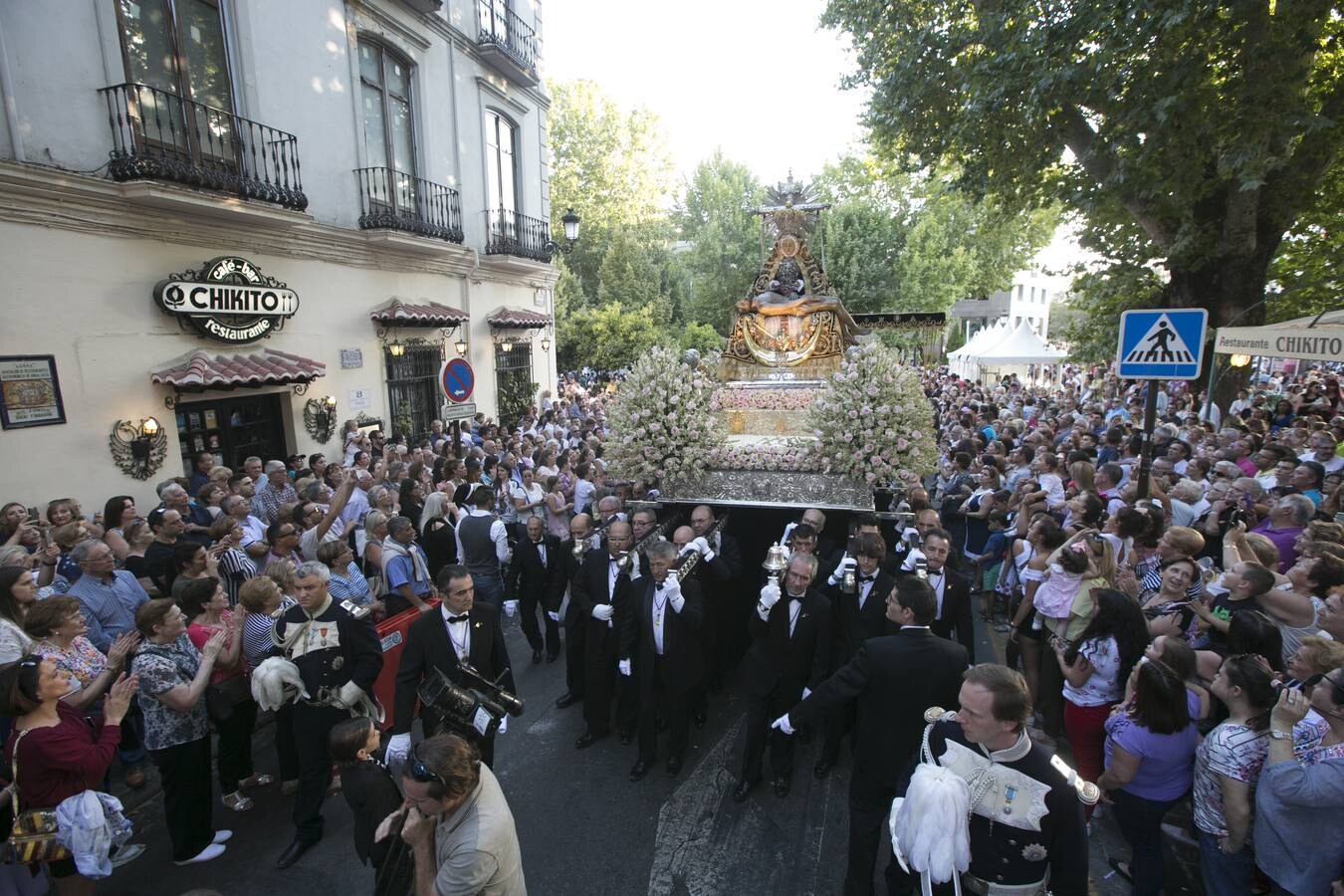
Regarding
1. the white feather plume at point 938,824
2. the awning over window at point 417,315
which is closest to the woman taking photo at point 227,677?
the white feather plume at point 938,824

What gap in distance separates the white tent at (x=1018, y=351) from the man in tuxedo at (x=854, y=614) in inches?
747

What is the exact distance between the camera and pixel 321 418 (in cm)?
1191

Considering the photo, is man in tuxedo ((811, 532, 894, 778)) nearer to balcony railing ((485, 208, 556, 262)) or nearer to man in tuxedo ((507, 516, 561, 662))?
man in tuxedo ((507, 516, 561, 662))

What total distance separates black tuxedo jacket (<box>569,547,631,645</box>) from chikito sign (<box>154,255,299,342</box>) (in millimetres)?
7613

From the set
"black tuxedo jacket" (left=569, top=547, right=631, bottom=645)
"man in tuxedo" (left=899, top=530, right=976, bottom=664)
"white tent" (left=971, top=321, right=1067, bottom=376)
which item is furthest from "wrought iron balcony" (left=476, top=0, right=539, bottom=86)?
"white tent" (left=971, top=321, right=1067, bottom=376)

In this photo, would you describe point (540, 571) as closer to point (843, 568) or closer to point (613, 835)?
point (613, 835)

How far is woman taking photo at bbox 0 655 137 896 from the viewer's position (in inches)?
124

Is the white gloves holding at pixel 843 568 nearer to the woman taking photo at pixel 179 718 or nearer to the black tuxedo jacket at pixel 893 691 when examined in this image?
the black tuxedo jacket at pixel 893 691

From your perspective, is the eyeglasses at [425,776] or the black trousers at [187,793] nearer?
the eyeglasses at [425,776]

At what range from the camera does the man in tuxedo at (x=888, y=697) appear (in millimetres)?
3551

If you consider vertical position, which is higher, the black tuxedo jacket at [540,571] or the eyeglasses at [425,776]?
the eyeglasses at [425,776]

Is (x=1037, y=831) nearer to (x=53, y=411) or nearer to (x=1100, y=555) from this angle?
(x=1100, y=555)

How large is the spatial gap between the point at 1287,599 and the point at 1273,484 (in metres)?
4.21

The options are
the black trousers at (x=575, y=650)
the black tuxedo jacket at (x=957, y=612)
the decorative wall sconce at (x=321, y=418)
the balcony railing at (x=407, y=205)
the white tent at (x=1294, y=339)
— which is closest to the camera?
the black tuxedo jacket at (x=957, y=612)
